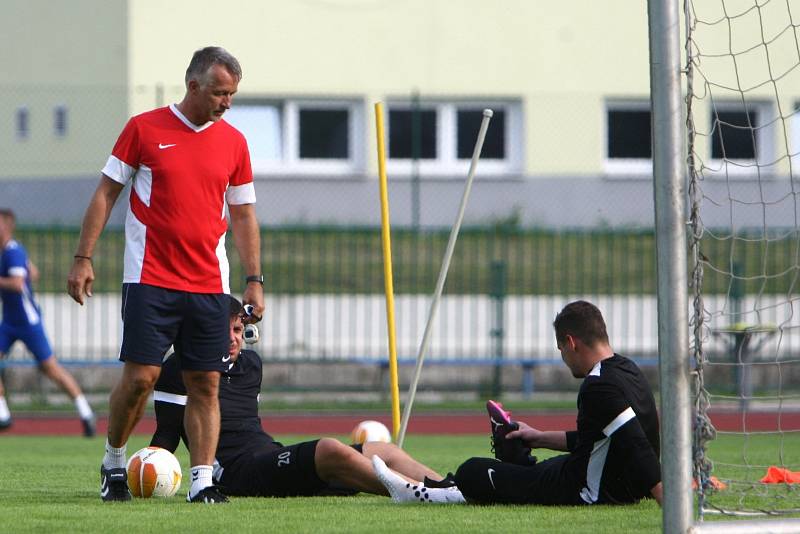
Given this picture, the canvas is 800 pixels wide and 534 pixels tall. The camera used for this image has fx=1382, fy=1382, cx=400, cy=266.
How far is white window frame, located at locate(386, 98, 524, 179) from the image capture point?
19.7 metres

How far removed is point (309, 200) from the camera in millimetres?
19500

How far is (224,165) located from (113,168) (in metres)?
0.50

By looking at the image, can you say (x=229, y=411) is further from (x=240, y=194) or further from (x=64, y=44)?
(x=64, y=44)

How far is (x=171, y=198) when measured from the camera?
614 cm

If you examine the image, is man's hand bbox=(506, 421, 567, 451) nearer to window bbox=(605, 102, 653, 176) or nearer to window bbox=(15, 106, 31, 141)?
window bbox=(15, 106, 31, 141)

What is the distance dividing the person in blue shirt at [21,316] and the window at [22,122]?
549 centimetres

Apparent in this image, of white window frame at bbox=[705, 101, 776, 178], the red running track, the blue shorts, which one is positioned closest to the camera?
the blue shorts

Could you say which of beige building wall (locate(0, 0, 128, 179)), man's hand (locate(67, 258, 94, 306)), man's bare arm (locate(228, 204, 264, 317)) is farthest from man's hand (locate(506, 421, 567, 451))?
beige building wall (locate(0, 0, 128, 179))

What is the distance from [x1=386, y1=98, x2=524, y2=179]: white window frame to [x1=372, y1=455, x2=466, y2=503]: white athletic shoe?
43.7ft

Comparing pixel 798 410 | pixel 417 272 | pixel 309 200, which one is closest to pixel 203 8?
pixel 309 200

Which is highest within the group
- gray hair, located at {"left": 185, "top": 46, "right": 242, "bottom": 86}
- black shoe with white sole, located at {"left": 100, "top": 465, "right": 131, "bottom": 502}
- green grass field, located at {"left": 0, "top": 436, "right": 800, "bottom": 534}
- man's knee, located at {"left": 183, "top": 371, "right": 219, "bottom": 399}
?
gray hair, located at {"left": 185, "top": 46, "right": 242, "bottom": 86}

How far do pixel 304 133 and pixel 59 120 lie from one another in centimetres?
390

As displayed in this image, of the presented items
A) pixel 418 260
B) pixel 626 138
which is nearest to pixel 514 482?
pixel 418 260

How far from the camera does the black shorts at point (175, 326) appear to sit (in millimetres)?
6094
